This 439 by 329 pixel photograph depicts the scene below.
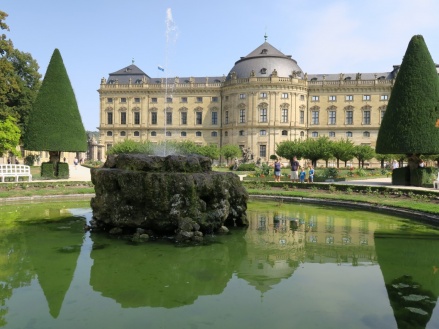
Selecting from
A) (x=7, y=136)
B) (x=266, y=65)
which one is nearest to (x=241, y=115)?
(x=266, y=65)

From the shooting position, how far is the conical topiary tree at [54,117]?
2305 centimetres

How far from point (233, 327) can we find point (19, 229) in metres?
7.47

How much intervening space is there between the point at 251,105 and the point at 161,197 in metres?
46.5

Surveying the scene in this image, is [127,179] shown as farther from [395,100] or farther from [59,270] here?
[395,100]

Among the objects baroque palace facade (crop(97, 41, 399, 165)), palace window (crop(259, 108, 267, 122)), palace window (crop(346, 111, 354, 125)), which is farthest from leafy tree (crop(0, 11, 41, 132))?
palace window (crop(346, 111, 354, 125))

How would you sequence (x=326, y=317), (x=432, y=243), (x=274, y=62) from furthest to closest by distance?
(x=274, y=62) → (x=432, y=243) → (x=326, y=317)

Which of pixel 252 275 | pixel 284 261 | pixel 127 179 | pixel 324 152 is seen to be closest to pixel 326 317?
pixel 252 275

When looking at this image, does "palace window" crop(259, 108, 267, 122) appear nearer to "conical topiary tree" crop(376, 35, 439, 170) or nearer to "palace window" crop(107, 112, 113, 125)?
"palace window" crop(107, 112, 113, 125)

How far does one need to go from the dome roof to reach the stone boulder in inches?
1815

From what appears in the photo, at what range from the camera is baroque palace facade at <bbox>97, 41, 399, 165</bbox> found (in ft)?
177

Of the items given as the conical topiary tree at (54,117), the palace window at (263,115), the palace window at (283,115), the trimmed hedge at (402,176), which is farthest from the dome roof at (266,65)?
the trimmed hedge at (402,176)

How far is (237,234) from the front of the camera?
9.34 metres

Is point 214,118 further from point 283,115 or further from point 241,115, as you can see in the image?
point 283,115

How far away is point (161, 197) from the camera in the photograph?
28.3 feet
